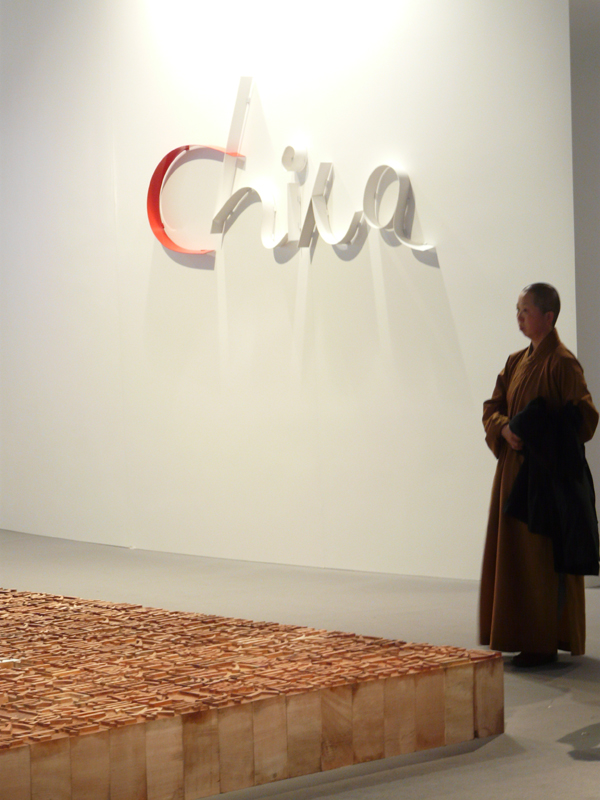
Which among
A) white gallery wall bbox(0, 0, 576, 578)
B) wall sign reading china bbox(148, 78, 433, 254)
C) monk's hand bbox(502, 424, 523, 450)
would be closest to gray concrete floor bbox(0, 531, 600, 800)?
white gallery wall bbox(0, 0, 576, 578)

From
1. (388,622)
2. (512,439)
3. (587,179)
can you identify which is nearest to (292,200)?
(587,179)

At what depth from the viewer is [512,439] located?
361cm

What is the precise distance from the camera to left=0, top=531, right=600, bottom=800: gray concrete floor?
235 centimetres

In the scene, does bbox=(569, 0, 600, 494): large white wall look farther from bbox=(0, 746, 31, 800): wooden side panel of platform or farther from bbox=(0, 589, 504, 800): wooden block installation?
bbox=(0, 746, 31, 800): wooden side panel of platform

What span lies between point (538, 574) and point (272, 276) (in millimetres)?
3120

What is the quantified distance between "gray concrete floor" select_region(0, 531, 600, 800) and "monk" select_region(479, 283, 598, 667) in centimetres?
10

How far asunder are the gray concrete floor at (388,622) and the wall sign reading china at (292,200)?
1.79 meters

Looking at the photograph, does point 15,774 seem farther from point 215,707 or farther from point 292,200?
point 292,200

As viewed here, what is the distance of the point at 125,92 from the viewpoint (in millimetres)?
7250

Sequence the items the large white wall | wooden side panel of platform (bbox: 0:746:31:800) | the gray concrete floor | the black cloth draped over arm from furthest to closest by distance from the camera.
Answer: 1. the large white wall
2. the black cloth draped over arm
3. the gray concrete floor
4. wooden side panel of platform (bbox: 0:746:31:800)

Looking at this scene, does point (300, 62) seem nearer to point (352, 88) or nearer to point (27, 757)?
point (352, 88)

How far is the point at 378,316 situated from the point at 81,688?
3.58 meters

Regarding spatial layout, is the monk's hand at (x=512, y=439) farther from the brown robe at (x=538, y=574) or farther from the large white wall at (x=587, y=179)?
the large white wall at (x=587, y=179)

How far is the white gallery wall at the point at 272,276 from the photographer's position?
5297mm
